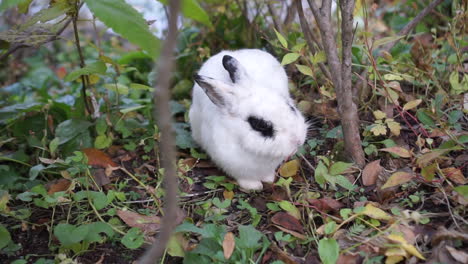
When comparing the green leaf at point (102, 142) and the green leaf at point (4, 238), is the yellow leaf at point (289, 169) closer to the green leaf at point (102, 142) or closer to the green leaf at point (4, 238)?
the green leaf at point (102, 142)

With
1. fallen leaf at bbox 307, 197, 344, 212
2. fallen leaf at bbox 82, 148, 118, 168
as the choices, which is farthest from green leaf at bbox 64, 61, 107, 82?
fallen leaf at bbox 307, 197, 344, 212

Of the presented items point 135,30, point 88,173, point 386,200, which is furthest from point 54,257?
point 386,200

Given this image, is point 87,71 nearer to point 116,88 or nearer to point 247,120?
point 116,88

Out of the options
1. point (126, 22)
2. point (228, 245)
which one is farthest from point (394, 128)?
point (126, 22)

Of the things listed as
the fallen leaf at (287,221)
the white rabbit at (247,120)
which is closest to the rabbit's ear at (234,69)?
the white rabbit at (247,120)

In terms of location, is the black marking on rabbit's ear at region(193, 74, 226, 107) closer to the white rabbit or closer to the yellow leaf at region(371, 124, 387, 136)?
the white rabbit

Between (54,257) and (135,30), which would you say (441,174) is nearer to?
(135,30)
